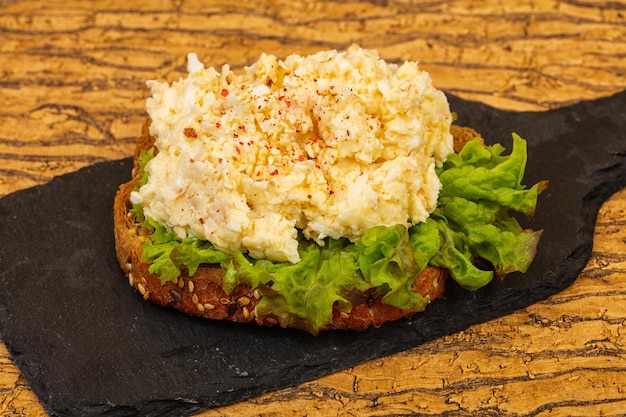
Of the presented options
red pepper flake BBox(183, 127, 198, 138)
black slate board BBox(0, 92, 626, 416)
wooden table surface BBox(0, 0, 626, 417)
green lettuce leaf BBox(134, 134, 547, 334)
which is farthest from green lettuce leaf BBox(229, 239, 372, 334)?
red pepper flake BBox(183, 127, 198, 138)

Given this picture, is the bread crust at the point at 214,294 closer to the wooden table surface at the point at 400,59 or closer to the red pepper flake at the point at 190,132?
the wooden table surface at the point at 400,59

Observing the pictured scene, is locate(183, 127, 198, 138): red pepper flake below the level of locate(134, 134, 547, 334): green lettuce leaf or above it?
above

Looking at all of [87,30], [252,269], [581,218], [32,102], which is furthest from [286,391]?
[87,30]

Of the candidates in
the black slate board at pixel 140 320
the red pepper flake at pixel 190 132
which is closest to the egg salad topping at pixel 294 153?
the red pepper flake at pixel 190 132

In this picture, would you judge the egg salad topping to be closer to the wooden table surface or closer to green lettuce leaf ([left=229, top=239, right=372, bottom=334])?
green lettuce leaf ([left=229, top=239, right=372, bottom=334])

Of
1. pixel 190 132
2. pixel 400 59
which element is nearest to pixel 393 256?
pixel 190 132

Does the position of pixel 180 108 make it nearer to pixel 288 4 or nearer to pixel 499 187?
pixel 499 187
